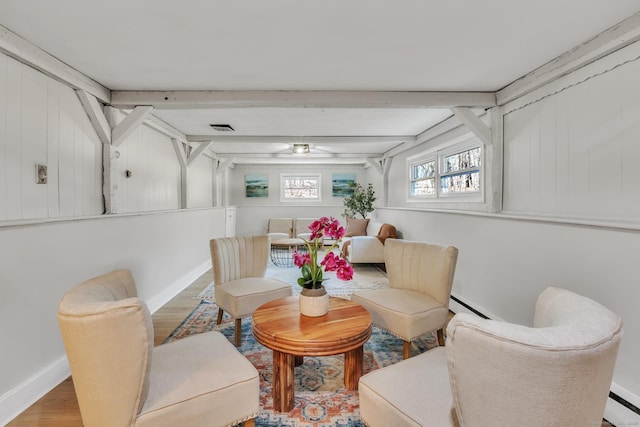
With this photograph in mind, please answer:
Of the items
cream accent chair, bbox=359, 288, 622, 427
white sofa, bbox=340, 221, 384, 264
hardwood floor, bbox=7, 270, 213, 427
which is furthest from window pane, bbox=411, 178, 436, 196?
hardwood floor, bbox=7, 270, 213, 427

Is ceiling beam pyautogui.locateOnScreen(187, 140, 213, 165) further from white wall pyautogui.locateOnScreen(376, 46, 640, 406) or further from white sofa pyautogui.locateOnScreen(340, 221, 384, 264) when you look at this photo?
white wall pyautogui.locateOnScreen(376, 46, 640, 406)

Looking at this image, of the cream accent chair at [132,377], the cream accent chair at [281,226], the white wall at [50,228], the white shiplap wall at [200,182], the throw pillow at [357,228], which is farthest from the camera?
the cream accent chair at [281,226]

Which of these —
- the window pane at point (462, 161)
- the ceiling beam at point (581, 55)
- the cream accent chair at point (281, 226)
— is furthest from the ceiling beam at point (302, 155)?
the ceiling beam at point (581, 55)

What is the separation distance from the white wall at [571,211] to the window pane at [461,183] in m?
0.65

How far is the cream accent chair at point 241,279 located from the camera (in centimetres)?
242

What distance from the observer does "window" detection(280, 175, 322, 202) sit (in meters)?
8.36

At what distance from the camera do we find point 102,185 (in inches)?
116

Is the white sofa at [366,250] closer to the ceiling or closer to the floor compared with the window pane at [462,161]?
closer to the floor

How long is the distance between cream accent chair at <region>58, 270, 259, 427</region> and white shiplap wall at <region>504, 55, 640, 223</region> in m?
2.48

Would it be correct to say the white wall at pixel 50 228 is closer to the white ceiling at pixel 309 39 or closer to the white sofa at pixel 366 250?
the white ceiling at pixel 309 39

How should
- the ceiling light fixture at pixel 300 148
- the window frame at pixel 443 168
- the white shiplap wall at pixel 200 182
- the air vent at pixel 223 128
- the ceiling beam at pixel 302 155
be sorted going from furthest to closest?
1. the ceiling beam at pixel 302 155
2. the ceiling light fixture at pixel 300 148
3. the white shiplap wall at pixel 200 182
4. the air vent at pixel 223 128
5. the window frame at pixel 443 168

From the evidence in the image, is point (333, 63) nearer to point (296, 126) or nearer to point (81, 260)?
point (296, 126)

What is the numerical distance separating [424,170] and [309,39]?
145 inches

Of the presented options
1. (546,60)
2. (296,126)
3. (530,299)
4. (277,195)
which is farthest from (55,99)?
(277,195)
